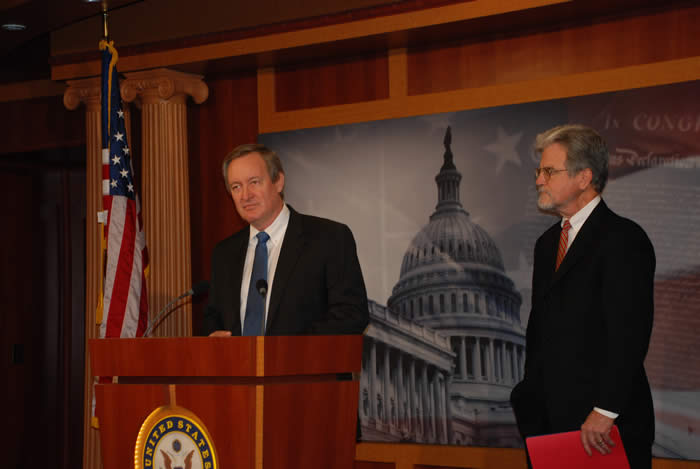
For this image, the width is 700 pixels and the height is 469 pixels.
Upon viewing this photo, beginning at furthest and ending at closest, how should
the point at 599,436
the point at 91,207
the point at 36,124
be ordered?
the point at 36,124, the point at 91,207, the point at 599,436

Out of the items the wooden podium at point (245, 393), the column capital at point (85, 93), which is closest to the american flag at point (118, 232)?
the column capital at point (85, 93)

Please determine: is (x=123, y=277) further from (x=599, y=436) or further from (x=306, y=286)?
(x=599, y=436)

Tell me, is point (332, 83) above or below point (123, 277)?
above

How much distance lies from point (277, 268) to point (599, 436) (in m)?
1.14

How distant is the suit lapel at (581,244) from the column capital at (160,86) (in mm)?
3137

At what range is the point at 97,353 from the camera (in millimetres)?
2408

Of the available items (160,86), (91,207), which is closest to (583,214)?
(160,86)

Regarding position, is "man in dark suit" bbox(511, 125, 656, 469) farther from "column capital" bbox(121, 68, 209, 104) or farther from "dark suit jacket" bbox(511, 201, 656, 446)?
"column capital" bbox(121, 68, 209, 104)

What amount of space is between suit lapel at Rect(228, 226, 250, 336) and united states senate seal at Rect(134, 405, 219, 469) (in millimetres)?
552

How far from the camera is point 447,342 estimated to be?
14.9 feet

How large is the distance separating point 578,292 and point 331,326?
0.79 meters

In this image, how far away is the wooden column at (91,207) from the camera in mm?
5168

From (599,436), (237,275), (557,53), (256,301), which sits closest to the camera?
(599,436)

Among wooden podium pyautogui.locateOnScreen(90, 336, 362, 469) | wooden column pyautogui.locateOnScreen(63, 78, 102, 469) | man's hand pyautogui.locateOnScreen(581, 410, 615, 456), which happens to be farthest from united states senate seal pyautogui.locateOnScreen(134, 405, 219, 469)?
wooden column pyautogui.locateOnScreen(63, 78, 102, 469)
